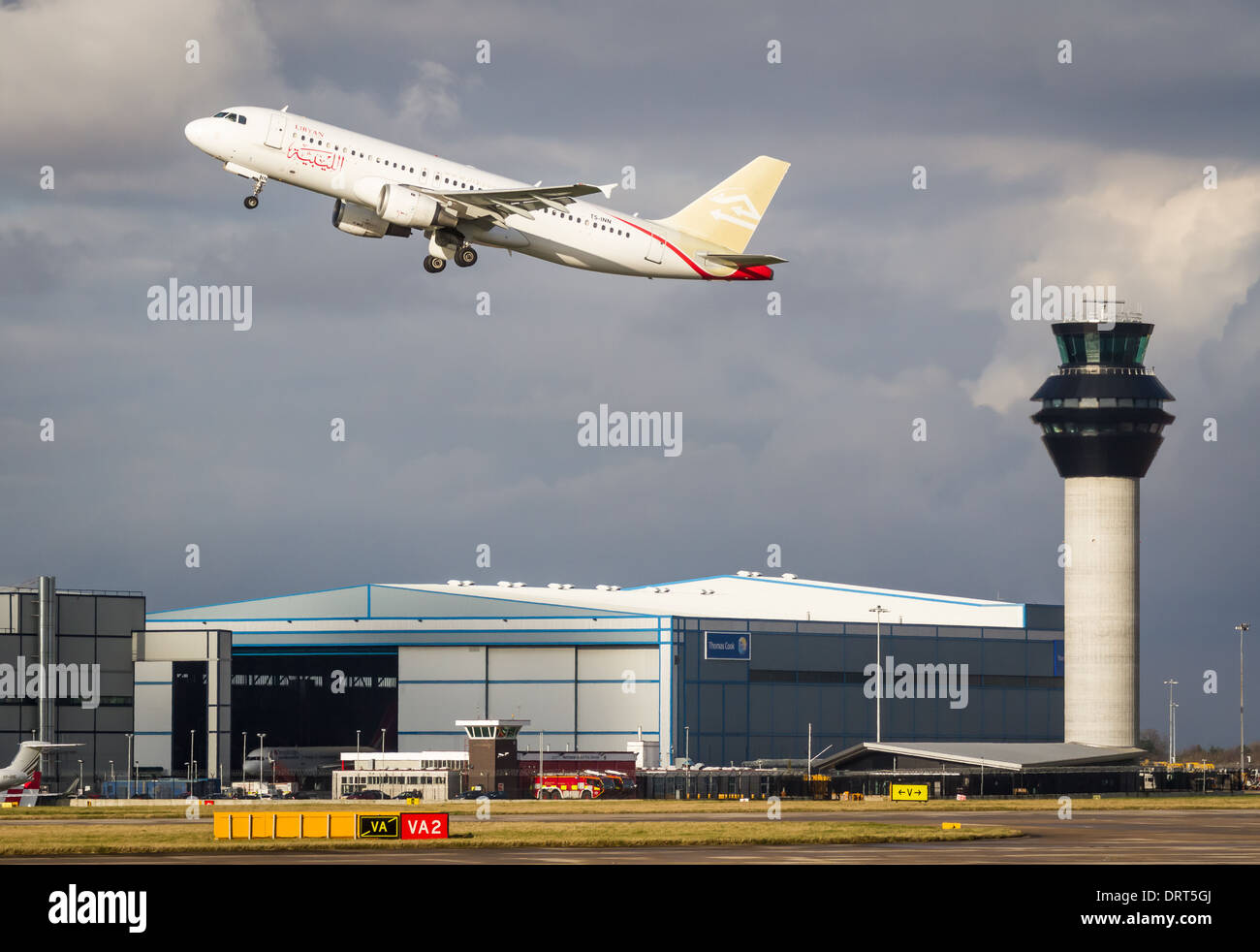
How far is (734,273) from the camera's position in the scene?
73.5 m

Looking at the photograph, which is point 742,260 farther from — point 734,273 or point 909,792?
point 909,792

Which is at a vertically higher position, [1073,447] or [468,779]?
[1073,447]

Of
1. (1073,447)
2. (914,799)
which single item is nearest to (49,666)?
(914,799)

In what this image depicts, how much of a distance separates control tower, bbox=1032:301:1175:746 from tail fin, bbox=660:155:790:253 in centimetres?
9553

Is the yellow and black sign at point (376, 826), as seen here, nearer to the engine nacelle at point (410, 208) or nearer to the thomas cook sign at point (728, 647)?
the engine nacelle at point (410, 208)

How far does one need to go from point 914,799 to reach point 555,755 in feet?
122

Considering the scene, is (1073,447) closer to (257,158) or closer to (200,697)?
(200,697)

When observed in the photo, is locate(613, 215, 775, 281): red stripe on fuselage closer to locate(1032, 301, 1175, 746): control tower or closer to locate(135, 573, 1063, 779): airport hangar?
locate(135, 573, 1063, 779): airport hangar

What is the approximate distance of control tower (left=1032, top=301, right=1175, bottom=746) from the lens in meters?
162

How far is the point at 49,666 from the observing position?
127562mm

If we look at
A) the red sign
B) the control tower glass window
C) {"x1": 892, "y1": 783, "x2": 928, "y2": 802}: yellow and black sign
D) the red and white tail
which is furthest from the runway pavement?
the control tower glass window

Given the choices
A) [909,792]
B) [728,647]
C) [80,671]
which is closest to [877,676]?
[728,647]

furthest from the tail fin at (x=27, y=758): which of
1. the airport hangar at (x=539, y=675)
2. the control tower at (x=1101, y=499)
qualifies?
the control tower at (x=1101, y=499)

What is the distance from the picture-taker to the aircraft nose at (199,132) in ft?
226
